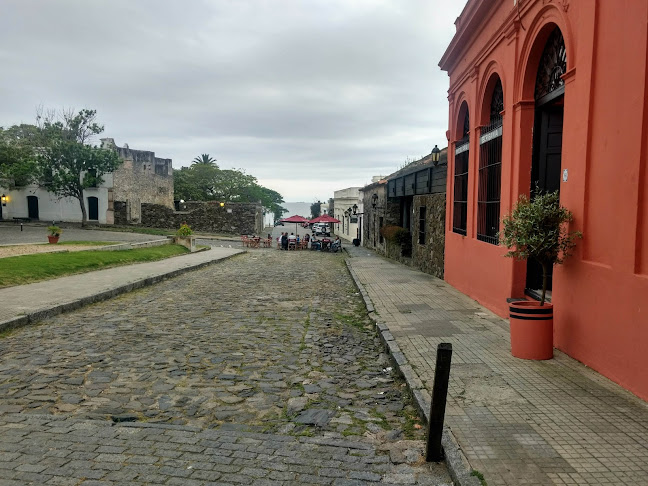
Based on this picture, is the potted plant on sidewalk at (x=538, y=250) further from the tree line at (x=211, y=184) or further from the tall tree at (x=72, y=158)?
the tree line at (x=211, y=184)

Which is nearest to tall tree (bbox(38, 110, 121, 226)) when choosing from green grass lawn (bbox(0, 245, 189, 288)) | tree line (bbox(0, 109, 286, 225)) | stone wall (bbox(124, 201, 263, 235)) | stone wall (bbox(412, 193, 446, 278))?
tree line (bbox(0, 109, 286, 225))

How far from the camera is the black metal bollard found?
3.35m

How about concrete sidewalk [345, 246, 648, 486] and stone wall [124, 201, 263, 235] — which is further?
stone wall [124, 201, 263, 235]

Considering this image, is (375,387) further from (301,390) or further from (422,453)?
(422,453)

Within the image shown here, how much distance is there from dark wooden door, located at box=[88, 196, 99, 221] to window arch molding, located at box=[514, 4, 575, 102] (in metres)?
36.3


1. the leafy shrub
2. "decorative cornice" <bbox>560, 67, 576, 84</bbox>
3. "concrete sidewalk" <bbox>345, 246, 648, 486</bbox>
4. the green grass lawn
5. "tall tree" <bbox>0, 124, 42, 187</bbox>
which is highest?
"tall tree" <bbox>0, 124, 42, 187</bbox>

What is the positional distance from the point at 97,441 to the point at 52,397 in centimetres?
124

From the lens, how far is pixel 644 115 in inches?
170

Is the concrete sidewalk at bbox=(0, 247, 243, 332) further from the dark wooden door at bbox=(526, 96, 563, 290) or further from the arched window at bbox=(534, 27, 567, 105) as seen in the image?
the arched window at bbox=(534, 27, 567, 105)

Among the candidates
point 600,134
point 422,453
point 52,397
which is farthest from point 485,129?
point 52,397

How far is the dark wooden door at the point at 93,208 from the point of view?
3719 cm

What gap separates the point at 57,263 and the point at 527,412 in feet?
43.9

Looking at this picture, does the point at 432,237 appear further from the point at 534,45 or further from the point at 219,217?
the point at 219,217

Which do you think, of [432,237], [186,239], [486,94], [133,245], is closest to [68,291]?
[486,94]
